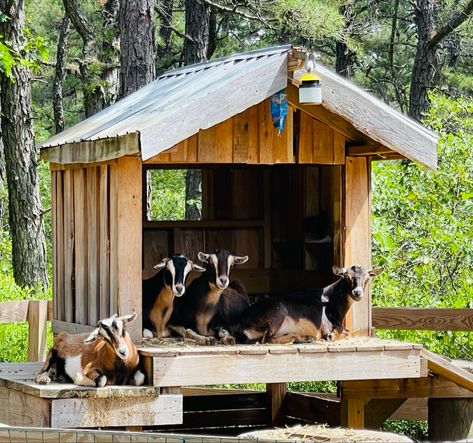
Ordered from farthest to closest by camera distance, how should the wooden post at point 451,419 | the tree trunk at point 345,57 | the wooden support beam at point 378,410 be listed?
1. the tree trunk at point 345,57
2. the wooden support beam at point 378,410
3. the wooden post at point 451,419

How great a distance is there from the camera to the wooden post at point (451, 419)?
10062mm

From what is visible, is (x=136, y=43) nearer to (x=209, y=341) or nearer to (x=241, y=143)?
(x=241, y=143)

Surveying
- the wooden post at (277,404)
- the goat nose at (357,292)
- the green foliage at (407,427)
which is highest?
the goat nose at (357,292)

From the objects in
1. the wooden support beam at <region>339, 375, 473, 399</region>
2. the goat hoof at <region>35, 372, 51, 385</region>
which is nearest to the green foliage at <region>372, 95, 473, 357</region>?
the wooden support beam at <region>339, 375, 473, 399</region>

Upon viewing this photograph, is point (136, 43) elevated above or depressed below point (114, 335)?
above

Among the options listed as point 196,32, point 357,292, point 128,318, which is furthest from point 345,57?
point 128,318

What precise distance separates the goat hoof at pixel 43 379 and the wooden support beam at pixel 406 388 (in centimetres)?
292

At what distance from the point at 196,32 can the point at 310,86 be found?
43.1ft

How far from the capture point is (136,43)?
14242mm

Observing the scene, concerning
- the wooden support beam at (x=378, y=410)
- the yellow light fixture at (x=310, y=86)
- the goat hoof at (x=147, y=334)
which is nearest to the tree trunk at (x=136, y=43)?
the wooden support beam at (x=378, y=410)

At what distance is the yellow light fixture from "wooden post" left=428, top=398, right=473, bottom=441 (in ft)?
10.4

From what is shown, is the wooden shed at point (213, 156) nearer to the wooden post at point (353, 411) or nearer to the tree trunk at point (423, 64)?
the wooden post at point (353, 411)

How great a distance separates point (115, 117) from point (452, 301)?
4823mm

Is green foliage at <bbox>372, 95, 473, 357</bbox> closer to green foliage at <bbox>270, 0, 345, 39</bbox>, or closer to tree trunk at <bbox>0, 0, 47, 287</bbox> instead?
green foliage at <bbox>270, 0, 345, 39</bbox>
